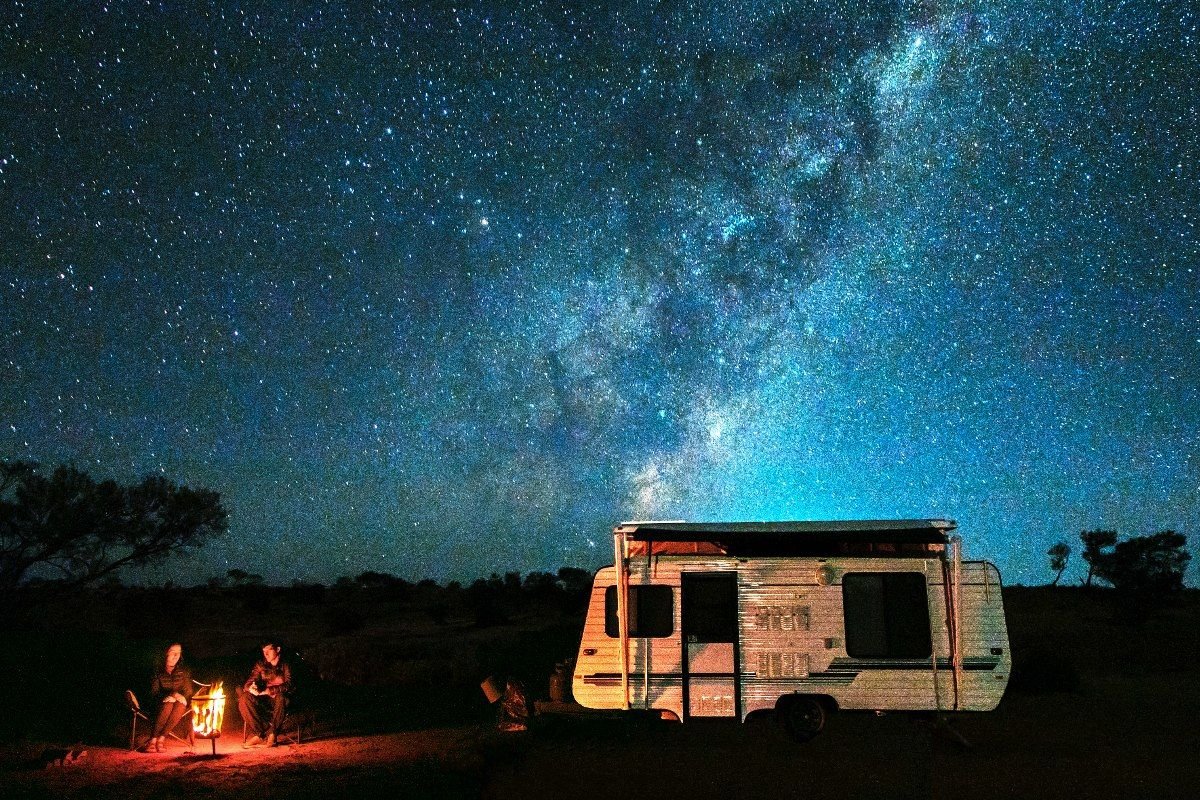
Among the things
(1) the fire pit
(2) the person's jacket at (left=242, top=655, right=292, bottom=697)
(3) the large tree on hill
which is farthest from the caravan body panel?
(3) the large tree on hill

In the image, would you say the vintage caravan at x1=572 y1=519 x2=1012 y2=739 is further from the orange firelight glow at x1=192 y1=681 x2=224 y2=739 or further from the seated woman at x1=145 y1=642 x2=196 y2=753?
the seated woman at x1=145 y1=642 x2=196 y2=753

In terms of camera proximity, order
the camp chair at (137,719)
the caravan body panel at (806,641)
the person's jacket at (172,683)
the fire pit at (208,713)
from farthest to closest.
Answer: the person's jacket at (172,683) < the camp chair at (137,719) < the fire pit at (208,713) < the caravan body panel at (806,641)

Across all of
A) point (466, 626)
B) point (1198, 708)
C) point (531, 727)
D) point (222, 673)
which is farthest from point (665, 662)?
point (466, 626)

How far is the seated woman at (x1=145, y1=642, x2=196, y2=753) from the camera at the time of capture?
11.0 m

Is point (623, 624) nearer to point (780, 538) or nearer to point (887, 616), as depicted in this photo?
point (780, 538)

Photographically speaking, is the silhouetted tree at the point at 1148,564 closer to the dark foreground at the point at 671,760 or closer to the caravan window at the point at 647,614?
the dark foreground at the point at 671,760

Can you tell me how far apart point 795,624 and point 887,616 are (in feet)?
3.41

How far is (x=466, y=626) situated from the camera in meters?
35.5

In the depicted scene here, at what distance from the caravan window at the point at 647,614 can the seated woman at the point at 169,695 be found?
17.0ft

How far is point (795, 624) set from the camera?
10562mm

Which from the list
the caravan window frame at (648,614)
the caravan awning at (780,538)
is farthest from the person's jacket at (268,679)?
the caravan awning at (780,538)

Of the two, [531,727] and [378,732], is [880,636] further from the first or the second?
[378,732]

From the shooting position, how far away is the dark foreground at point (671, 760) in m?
8.42

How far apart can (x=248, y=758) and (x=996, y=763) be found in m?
8.21
